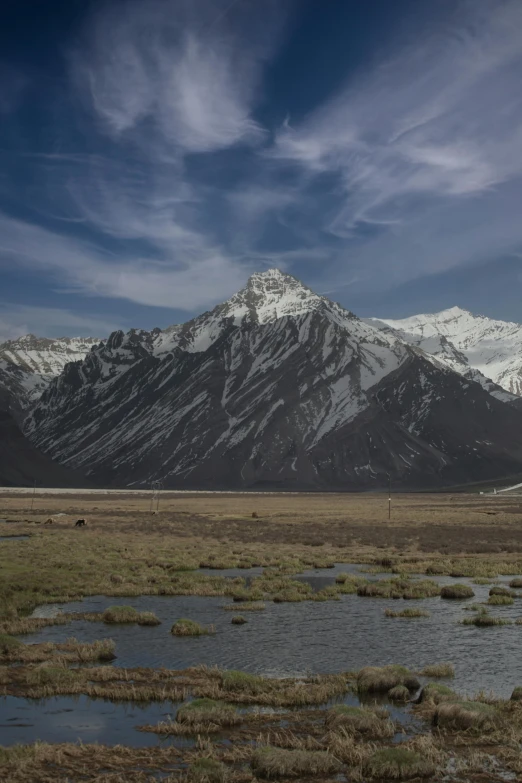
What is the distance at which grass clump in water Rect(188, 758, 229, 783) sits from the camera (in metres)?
16.4

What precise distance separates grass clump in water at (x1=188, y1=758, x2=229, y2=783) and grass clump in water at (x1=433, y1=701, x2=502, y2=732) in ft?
21.6

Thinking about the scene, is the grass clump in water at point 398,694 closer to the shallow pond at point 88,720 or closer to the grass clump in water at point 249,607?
the shallow pond at point 88,720

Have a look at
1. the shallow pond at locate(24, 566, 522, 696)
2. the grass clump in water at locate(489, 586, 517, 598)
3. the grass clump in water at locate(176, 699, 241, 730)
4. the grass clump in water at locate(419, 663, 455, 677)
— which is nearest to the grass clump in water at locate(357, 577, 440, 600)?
the shallow pond at locate(24, 566, 522, 696)

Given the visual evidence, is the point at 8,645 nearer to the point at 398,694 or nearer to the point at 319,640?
the point at 319,640

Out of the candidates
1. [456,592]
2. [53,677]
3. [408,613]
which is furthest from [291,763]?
[456,592]

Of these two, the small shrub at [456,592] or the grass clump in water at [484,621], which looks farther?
the small shrub at [456,592]

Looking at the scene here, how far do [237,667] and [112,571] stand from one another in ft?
84.3

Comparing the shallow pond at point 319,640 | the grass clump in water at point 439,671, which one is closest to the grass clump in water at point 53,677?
the shallow pond at point 319,640

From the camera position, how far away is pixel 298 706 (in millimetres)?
22641

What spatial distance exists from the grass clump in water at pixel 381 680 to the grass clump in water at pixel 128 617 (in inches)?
491

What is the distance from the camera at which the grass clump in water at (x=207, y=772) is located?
16438 millimetres

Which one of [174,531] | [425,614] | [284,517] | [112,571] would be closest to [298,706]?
[425,614]

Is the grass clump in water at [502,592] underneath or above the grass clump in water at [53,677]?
above

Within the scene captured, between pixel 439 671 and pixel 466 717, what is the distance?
5.70 m
